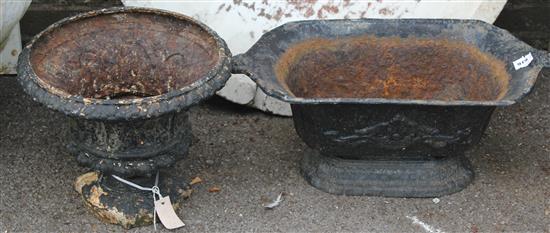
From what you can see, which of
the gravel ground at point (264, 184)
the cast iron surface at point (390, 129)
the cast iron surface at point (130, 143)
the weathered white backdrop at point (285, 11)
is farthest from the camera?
the weathered white backdrop at point (285, 11)

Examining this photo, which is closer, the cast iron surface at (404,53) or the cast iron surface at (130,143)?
the cast iron surface at (130,143)

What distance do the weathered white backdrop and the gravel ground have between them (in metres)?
0.27

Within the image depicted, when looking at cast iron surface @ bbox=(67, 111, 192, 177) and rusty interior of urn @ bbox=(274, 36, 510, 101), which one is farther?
rusty interior of urn @ bbox=(274, 36, 510, 101)

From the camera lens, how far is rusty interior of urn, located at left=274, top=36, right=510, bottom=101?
315 cm

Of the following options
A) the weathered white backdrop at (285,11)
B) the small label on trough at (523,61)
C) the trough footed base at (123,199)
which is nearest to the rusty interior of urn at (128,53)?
the trough footed base at (123,199)

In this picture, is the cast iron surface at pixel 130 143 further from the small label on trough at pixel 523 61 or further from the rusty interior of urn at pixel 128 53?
the small label on trough at pixel 523 61

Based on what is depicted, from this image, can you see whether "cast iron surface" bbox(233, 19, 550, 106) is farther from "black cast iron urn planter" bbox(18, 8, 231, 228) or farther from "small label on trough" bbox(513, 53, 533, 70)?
"black cast iron urn planter" bbox(18, 8, 231, 228)

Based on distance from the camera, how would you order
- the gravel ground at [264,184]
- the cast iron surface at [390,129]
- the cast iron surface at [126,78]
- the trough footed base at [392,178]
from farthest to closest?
1. the trough footed base at [392,178]
2. the gravel ground at [264,184]
3. the cast iron surface at [390,129]
4. the cast iron surface at [126,78]

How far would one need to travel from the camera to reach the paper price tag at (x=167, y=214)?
2.93 meters

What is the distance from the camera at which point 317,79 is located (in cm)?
325

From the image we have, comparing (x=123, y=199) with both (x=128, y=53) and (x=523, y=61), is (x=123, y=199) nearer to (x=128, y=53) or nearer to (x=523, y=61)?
(x=128, y=53)

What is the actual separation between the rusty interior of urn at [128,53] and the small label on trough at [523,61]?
927mm

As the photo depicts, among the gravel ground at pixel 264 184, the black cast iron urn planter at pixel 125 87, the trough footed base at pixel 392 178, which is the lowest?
the gravel ground at pixel 264 184

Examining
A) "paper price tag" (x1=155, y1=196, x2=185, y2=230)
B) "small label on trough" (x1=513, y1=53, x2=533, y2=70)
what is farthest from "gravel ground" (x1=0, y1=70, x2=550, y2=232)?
"small label on trough" (x1=513, y1=53, x2=533, y2=70)
